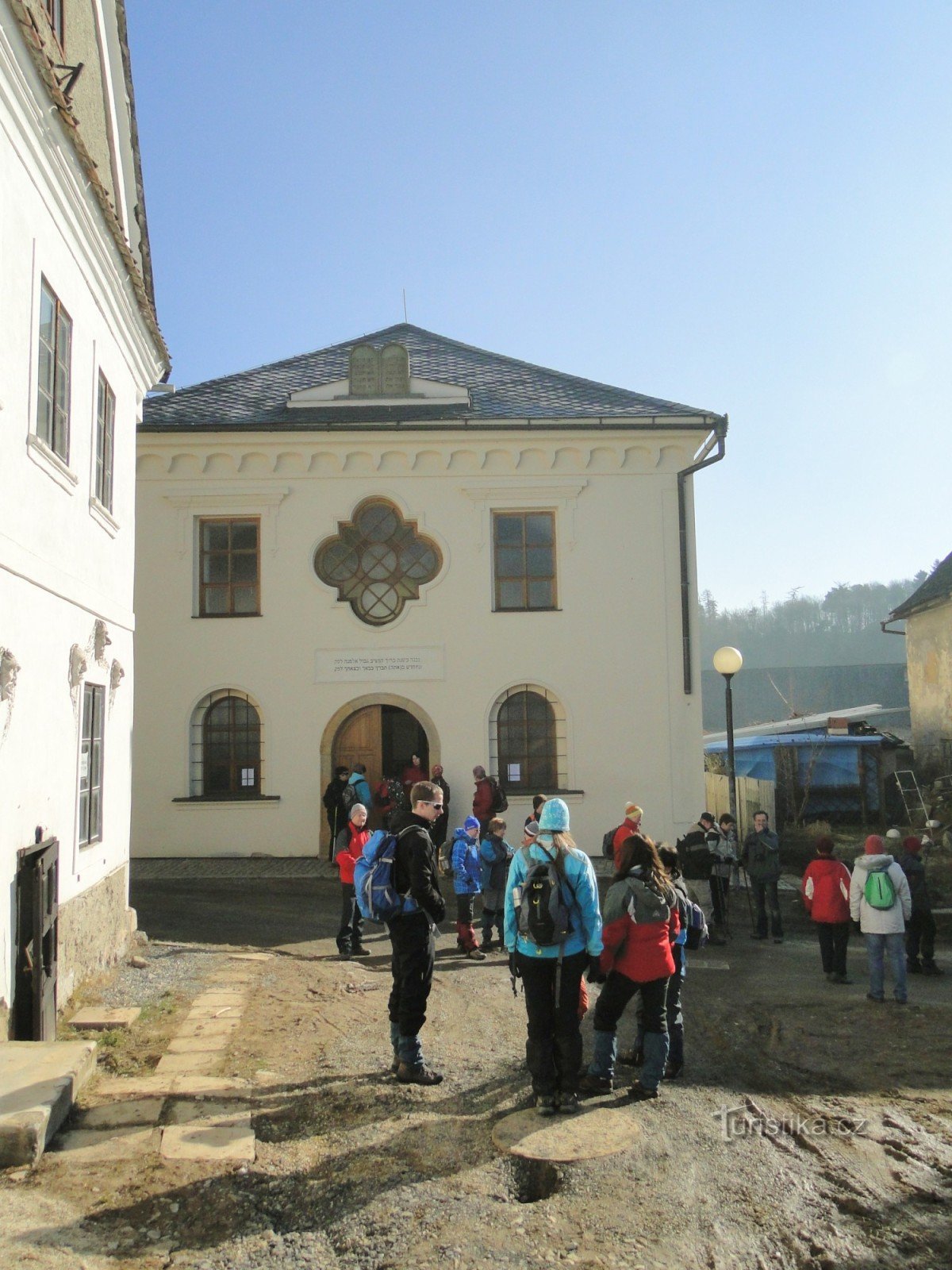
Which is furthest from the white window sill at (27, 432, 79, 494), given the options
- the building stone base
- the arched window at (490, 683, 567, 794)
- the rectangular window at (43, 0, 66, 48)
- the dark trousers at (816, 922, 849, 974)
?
the arched window at (490, 683, 567, 794)

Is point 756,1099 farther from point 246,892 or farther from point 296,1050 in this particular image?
point 246,892

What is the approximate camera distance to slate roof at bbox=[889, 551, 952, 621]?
2707 centimetres

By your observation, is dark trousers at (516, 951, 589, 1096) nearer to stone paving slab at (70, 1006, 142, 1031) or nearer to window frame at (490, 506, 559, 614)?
stone paving slab at (70, 1006, 142, 1031)

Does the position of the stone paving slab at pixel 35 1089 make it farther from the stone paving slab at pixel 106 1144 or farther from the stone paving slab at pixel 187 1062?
the stone paving slab at pixel 187 1062

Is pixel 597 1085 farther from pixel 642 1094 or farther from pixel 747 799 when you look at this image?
pixel 747 799

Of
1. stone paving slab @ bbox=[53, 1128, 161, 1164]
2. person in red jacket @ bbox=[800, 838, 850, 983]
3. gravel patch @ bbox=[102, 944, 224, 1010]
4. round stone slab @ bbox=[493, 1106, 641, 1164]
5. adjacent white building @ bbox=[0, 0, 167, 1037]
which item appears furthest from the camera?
person in red jacket @ bbox=[800, 838, 850, 983]

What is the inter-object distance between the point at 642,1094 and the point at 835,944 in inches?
190

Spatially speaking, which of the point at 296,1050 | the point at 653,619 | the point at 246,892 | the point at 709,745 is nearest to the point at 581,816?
the point at 653,619

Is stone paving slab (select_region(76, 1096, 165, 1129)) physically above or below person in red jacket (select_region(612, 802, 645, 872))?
below

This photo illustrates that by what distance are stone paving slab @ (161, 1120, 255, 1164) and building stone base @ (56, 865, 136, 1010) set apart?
90.5 inches

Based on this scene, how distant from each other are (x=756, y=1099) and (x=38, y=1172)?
12.9ft

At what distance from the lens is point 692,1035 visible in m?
7.66

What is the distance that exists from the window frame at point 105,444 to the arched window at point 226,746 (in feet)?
24.3

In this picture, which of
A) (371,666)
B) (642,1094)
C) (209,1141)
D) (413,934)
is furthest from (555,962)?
(371,666)
